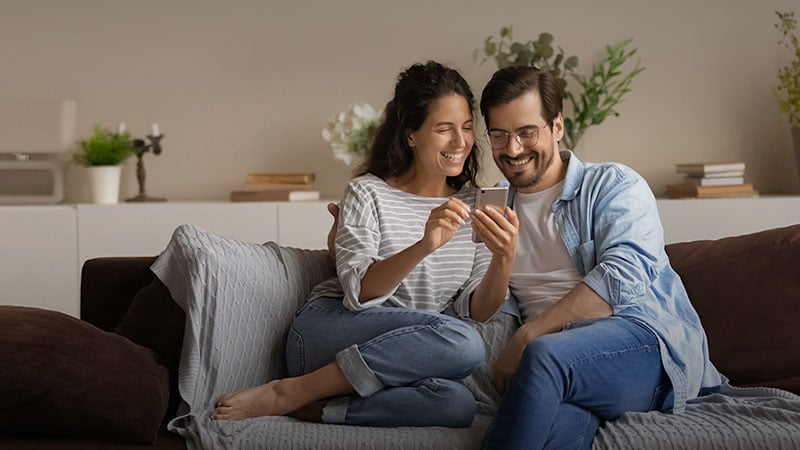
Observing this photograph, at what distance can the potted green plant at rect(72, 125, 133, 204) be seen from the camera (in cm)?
437

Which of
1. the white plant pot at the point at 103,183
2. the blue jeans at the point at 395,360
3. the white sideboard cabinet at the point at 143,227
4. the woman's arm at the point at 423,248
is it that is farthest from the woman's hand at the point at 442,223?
the white plant pot at the point at 103,183

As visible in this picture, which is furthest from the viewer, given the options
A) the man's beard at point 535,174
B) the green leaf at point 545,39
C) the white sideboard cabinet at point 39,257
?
the green leaf at point 545,39

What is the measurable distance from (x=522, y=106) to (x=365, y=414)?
0.87 metres

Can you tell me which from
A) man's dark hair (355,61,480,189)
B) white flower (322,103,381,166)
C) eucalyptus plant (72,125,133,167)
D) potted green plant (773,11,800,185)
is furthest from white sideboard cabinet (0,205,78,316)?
potted green plant (773,11,800,185)

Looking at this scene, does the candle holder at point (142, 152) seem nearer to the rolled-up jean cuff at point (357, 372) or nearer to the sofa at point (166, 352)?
the sofa at point (166, 352)

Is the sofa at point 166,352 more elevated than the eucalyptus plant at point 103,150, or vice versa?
the eucalyptus plant at point 103,150

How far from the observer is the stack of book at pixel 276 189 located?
4.38 metres

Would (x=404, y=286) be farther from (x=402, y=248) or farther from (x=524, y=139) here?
(x=524, y=139)

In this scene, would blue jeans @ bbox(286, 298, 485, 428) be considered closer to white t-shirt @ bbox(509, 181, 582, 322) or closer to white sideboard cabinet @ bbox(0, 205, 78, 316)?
white t-shirt @ bbox(509, 181, 582, 322)

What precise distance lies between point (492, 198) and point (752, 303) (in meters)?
0.74

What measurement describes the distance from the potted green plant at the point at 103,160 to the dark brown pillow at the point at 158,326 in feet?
5.12

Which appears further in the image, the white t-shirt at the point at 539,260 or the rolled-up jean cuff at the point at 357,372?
the white t-shirt at the point at 539,260

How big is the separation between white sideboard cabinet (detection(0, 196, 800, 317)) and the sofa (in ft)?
3.92

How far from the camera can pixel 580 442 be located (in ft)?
8.03
